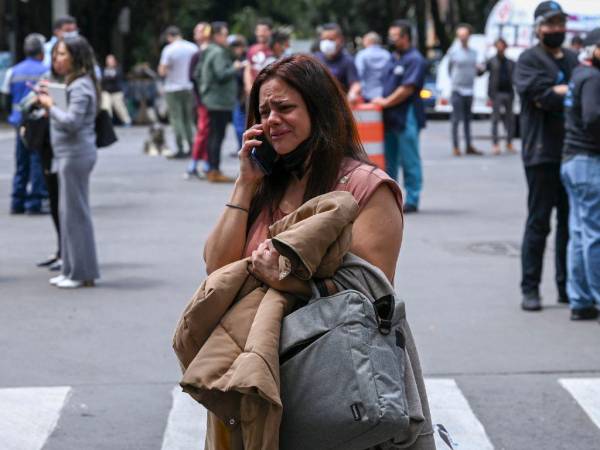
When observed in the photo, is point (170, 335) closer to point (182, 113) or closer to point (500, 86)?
point (182, 113)

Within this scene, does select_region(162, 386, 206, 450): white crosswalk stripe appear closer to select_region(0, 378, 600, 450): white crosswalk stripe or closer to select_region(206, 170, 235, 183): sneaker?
select_region(0, 378, 600, 450): white crosswalk stripe

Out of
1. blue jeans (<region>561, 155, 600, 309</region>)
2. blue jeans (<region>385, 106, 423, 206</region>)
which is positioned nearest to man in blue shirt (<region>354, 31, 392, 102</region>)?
blue jeans (<region>385, 106, 423, 206</region>)

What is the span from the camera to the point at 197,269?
10.3m

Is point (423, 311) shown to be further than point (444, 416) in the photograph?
Yes

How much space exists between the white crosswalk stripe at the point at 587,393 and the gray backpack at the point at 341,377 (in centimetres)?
309

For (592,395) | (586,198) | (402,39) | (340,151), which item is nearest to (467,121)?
(402,39)

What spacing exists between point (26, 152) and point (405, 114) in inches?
164

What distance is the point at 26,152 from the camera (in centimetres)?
1394

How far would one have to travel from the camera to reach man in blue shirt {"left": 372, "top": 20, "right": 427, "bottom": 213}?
13.7 m

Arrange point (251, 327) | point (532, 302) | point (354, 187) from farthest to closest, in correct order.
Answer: point (532, 302) → point (354, 187) → point (251, 327)

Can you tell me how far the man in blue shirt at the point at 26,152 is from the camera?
13500mm

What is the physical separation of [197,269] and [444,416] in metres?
4.41

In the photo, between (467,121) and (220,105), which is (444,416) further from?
(467,121)

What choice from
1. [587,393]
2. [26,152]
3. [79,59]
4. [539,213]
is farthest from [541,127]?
[26,152]
